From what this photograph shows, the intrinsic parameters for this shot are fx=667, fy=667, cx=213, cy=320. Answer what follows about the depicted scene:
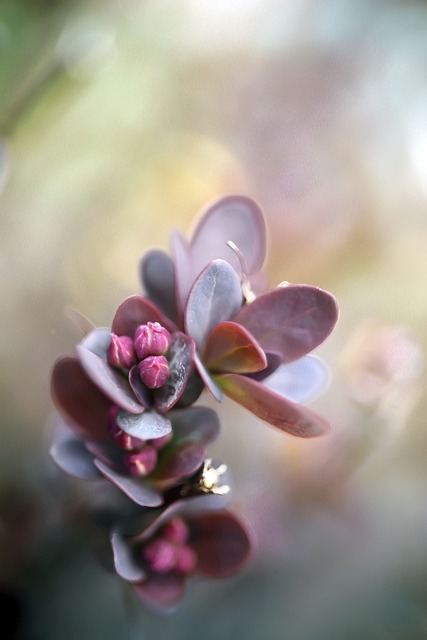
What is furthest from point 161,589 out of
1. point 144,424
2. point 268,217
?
point 268,217

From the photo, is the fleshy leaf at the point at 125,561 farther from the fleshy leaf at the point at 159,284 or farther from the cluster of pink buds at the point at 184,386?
the fleshy leaf at the point at 159,284

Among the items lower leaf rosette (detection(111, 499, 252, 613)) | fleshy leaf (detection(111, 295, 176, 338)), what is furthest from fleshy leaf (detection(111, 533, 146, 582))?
fleshy leaf (detection(111, 295, 176, 338))

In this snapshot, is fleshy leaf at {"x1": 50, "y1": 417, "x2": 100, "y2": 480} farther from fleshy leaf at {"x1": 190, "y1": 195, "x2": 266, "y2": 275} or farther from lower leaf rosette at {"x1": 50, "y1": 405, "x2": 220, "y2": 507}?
fleshy leaf at {"x1": 190, "y1": 195, "x2": 266, "y2": 275}

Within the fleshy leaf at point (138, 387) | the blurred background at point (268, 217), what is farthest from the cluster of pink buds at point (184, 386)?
the blurred background at point (268, 217)

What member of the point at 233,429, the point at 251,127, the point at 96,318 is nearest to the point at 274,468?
the point at 233,429

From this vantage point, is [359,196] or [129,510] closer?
[129,510]

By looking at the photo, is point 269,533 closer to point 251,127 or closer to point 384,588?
point 384,588
